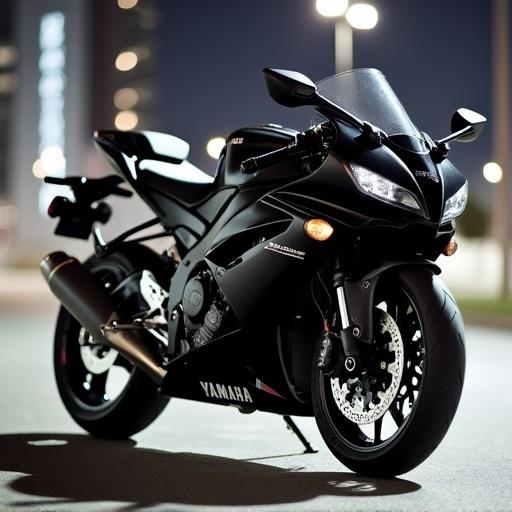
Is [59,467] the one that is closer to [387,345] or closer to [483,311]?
[387,345]

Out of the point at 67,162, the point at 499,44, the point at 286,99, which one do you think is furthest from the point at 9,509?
the point at 67,162

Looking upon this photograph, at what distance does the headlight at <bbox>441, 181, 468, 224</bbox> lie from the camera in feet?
18.8

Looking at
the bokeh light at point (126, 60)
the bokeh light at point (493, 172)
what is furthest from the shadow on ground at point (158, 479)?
the bokeh light at point (126, 60)

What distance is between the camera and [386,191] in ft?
18.2

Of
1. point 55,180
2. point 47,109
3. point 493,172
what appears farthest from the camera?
point 47,109

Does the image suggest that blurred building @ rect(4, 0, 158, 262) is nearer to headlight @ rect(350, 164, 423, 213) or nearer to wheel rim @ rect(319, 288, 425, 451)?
wheel rim @ rect(319, 288, 425, 451)

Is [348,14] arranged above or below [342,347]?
above

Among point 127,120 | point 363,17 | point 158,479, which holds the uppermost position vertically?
point 127,120

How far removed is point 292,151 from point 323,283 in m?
0.62

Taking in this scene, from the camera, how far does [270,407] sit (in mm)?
6027

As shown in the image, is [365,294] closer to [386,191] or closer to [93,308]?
[386,191]

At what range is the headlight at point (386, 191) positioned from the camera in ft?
18.2

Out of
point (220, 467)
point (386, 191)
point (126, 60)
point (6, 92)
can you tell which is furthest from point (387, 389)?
point (6, 92)

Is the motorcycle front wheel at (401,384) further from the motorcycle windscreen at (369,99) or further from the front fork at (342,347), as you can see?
the motorcycle windscreen at (369,99)
